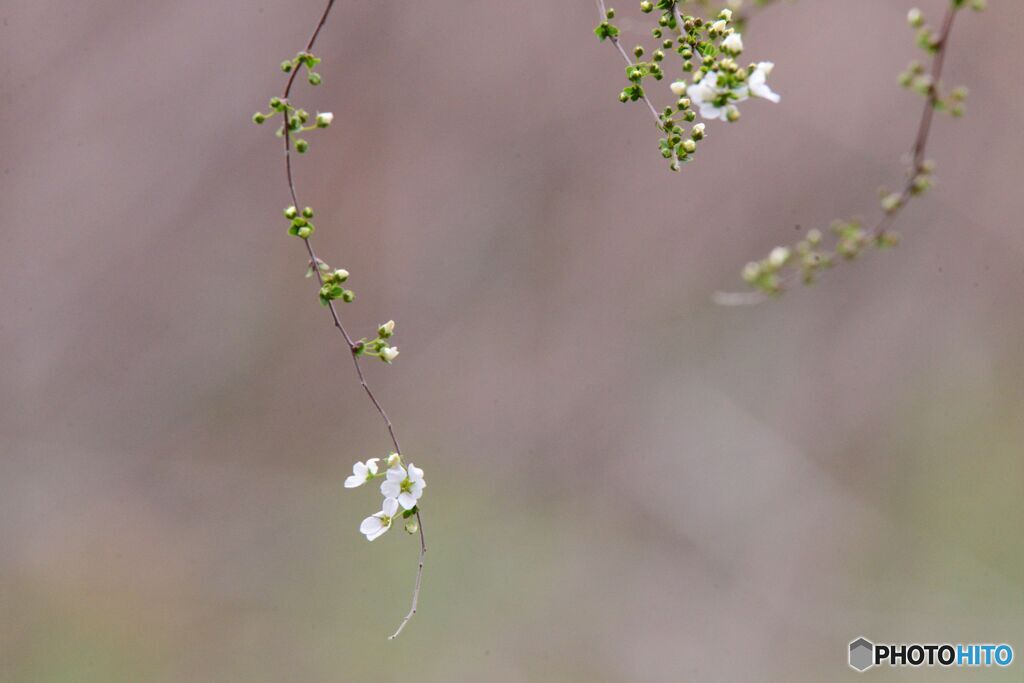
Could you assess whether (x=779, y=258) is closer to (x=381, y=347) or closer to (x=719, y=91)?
(x=719, y=91)

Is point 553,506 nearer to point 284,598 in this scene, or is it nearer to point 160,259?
point 284,598

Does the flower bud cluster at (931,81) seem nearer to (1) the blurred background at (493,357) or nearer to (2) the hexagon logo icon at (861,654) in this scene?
(1) the blurred background at (493,357)

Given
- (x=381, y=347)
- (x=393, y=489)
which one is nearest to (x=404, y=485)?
(x=393, y=489)

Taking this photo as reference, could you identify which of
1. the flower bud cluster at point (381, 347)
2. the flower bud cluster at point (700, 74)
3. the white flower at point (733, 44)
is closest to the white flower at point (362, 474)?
the flower bud cluster at point (381, 347)

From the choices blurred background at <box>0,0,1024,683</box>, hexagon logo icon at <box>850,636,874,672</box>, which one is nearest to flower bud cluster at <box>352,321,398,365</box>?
blurred background at <box>0,0,1024,683</box>

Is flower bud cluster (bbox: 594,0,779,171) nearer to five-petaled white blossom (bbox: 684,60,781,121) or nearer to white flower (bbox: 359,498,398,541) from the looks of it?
five-petaled white blossom (bbox: 684,60,781,121)

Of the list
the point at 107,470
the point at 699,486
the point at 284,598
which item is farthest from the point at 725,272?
Answer: the point at 107,470

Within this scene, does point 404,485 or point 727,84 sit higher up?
point 727,84
